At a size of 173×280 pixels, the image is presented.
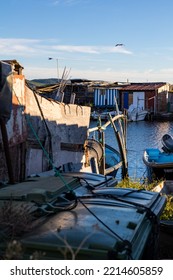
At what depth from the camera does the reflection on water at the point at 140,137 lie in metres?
27.1

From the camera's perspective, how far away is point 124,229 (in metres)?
4.28

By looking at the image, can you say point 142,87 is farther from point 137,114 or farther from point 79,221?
point 79,221

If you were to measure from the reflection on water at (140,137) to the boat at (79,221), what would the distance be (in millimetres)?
16371

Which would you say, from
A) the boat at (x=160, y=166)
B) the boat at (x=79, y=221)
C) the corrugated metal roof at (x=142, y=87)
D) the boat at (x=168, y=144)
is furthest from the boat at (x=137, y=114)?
the boat at (x=79, y=221)

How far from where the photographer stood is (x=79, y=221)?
4379 millimetres

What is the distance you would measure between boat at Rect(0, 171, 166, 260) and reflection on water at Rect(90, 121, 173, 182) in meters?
16.4

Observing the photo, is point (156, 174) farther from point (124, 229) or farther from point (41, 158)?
point (124, 229)

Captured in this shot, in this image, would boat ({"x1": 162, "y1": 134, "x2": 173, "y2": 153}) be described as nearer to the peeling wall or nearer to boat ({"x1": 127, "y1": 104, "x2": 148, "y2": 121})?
the peeling wall

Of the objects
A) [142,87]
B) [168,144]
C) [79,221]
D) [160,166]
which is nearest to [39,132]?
[79,221]

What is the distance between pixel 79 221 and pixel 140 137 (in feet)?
126

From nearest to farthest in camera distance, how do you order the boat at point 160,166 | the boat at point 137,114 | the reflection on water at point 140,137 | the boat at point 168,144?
the boat at point 160,166, the boat at point 168,144, the reflection on water at point 140,137, the boat at point 137,114

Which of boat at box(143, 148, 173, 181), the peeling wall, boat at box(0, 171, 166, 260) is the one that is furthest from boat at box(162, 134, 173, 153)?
boat at box(0, 171, 166, 260)

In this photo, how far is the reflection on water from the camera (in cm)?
2713

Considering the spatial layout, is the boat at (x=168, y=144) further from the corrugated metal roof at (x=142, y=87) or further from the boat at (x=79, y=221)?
the corrugated metal roof at (x=142, y=87)
